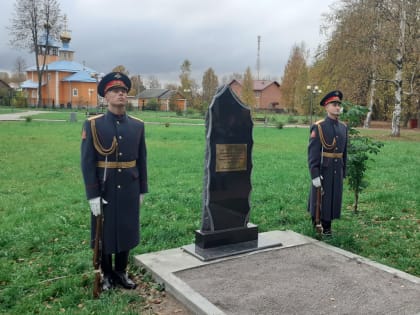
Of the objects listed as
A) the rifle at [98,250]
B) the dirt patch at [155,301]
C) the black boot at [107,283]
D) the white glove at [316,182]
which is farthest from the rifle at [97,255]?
the white glove at [316,182]

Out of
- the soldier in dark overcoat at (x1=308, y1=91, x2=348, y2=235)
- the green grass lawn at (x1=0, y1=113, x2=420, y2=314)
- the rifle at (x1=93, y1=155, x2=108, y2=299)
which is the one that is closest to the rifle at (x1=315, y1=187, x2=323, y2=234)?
the soldier in dark overcoat at (x1=308, y1=91, x2=348, y2=235)

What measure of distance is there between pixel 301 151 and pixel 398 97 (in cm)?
1074

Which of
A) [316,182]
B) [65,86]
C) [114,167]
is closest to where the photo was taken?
[114,167]

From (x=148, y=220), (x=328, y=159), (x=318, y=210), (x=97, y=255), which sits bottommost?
(x=148, y=220)

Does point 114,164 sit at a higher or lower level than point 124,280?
higher

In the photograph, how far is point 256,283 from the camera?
177 inches

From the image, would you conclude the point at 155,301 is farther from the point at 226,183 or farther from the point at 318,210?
the point at 318,210

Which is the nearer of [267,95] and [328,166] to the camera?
[328,166]

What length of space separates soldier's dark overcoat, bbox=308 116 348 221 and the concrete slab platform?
75 centimetres

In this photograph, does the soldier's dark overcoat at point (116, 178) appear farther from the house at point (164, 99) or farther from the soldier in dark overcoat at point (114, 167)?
the house at point (164, 99)

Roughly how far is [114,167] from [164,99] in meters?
83.9

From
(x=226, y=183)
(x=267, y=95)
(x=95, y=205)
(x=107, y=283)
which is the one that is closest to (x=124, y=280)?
(x=107, y=283)

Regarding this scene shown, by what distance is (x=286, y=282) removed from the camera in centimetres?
454

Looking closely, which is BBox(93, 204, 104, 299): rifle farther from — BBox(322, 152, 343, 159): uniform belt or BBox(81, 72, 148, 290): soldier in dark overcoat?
BBox(322, 152, 343, 159): uniform belt
